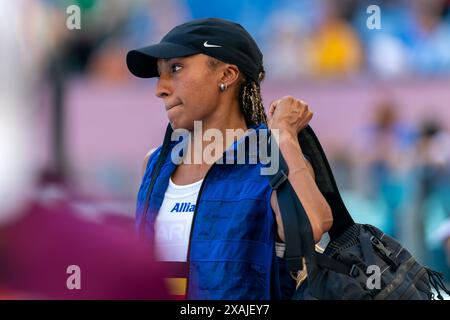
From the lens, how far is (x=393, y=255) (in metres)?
2.49

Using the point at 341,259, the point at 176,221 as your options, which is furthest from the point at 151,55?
the point at 341,259

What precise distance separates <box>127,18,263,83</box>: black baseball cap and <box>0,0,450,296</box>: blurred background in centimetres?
349

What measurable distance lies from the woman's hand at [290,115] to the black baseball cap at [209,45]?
0.21 m

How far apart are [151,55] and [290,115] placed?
456 mm

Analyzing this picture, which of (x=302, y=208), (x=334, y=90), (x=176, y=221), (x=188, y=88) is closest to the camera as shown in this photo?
(x=302, y=208)

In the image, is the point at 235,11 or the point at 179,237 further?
the point at 235,11

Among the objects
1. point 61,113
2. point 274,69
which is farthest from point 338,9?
point 61,113

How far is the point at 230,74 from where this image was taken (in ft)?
8.97

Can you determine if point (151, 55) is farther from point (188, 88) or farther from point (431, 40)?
point (431, 40)

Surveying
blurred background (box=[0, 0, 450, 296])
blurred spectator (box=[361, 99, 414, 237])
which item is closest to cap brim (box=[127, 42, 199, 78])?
blurred background (box=[0, 0, 450, 296])

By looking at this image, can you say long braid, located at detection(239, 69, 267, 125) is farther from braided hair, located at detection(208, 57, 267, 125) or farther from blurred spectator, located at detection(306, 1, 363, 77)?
blurred spectator, located at detection(306, 1, 363, 77)

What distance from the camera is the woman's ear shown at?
272 centimetres
